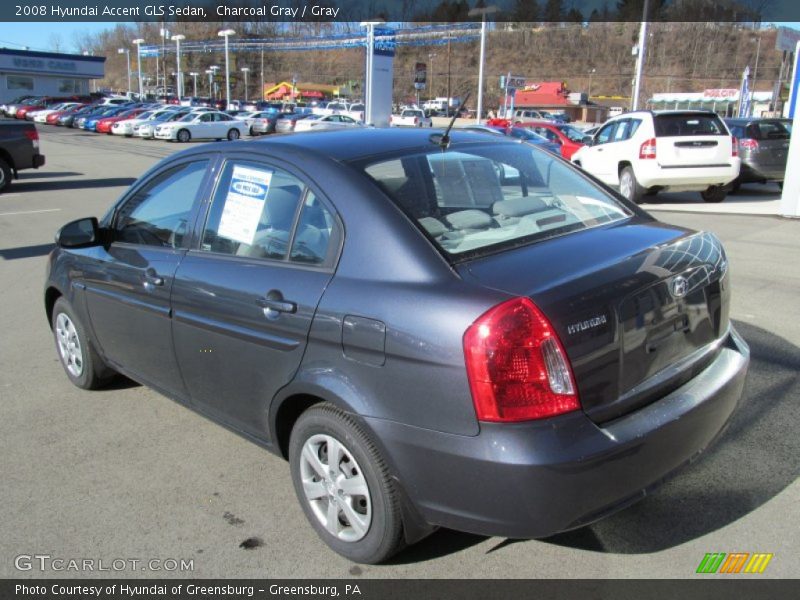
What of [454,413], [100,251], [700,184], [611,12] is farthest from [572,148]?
[611,12]

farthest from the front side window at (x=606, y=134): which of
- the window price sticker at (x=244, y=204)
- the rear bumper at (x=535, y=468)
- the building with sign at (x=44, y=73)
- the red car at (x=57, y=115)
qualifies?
the building with sign at (x=44, y=73)

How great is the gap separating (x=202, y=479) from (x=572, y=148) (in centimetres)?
1691

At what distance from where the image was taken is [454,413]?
91.7 inches

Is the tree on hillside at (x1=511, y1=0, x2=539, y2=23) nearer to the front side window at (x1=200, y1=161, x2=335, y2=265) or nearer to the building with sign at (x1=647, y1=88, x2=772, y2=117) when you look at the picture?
the building with sign at (x1=647, y1=88, x2=772, y2=117)

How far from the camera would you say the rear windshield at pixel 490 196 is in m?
2.83

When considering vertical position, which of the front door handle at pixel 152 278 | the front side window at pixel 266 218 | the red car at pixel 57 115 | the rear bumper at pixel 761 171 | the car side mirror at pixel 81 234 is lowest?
the red car at pixel 57 115

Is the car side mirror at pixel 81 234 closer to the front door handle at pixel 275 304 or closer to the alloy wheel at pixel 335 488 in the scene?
the front door handle at pixel 275 304

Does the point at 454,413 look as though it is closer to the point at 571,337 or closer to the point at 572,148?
the point at 571,337

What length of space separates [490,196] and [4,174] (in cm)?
1531

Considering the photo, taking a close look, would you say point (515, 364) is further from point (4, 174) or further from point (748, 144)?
point (4, 174)

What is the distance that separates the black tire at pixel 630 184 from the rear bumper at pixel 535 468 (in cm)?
1109

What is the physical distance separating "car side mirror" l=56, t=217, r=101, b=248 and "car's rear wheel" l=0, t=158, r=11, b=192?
13136 millimetres

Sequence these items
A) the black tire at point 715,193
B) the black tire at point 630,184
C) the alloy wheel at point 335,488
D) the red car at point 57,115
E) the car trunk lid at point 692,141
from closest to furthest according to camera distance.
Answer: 1. the alloy wheel at point 335,488
2. the car trunk lid at point 692,141
3. the black tire at point 630,184
4. the black tire at point 715,193
5. the red car at point 57,115

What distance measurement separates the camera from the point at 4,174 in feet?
50.2
